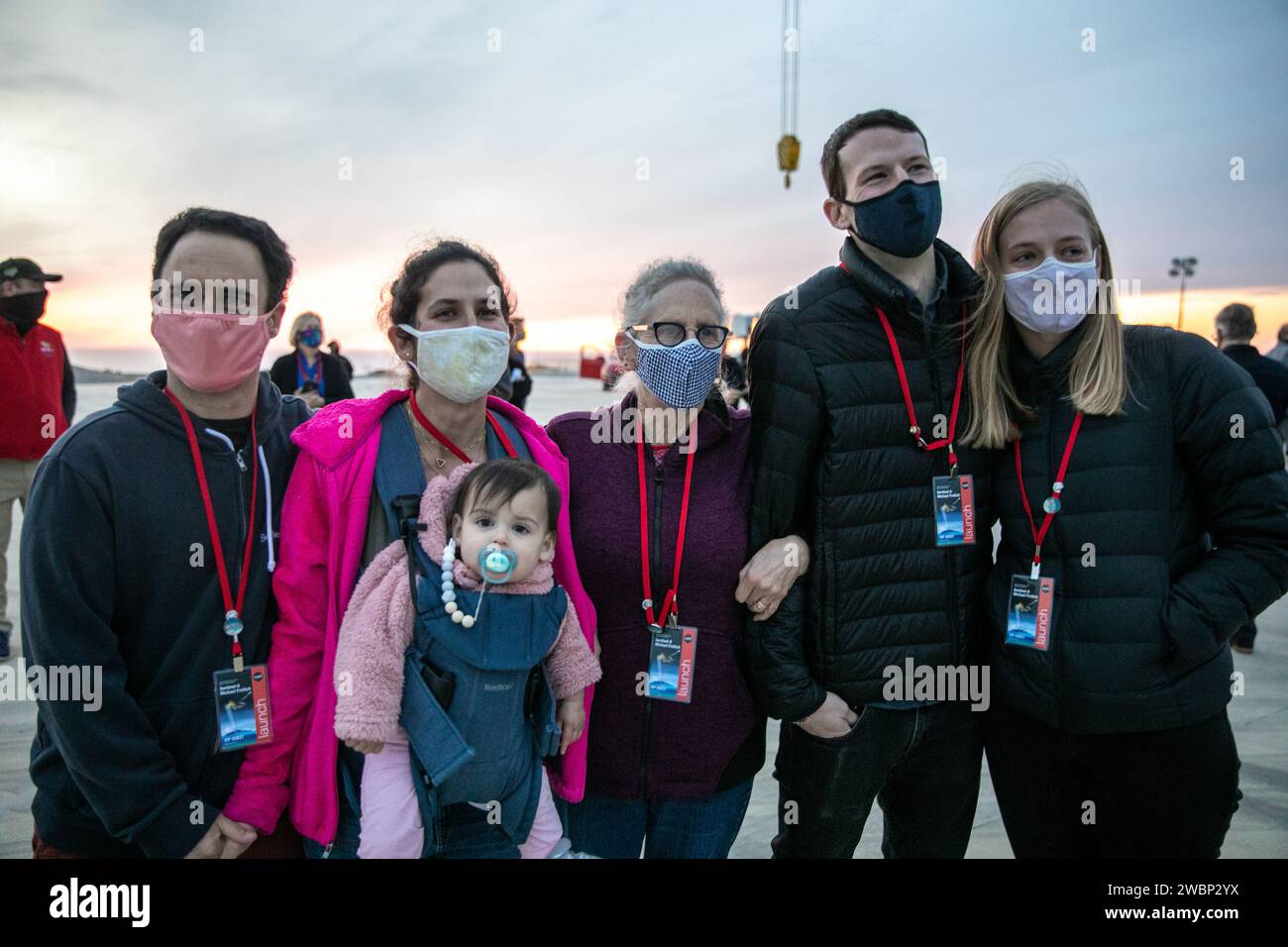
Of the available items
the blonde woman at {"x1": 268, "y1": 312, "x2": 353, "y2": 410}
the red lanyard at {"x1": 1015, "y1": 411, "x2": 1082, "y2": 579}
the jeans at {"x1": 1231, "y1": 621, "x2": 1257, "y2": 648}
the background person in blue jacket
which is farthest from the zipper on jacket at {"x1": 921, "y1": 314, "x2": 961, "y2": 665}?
the blonde woman at {"x1": 268, "y1": 312, "x2": 353, "y2": 410}

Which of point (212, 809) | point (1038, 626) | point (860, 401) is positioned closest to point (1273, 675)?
point (1038, 626)

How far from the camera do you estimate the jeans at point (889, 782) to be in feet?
7.79

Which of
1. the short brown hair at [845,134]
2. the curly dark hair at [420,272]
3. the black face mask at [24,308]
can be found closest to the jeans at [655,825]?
the curly dark hair at [420,272]

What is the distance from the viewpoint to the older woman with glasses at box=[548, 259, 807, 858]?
2340 millimetres

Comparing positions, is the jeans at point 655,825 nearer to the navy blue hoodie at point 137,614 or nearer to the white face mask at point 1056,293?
the navy blue hoodie at point 137,614

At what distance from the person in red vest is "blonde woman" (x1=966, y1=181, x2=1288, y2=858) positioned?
232 inches

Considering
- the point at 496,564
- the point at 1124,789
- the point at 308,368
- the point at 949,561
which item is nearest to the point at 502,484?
the point at 496,564

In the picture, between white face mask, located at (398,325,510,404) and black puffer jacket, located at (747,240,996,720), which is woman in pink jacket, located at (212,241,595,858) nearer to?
white face mask, located at (398,325,510,404)

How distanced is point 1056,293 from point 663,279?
3.76 feet

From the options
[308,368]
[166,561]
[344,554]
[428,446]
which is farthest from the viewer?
[308,368]

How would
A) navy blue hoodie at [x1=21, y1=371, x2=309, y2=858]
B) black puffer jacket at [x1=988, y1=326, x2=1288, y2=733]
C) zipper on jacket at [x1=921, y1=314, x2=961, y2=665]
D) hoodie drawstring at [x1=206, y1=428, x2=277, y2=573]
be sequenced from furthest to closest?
zipper on jacket at [x1=921, y1=314, x2=961, y2=665] → black puffer jacket at [x1=988, y1=326, x2=1288, y2=733] → hoodie drawstring at [x1=206, y1=428, x2=277, y2=573] → navy blue hoodie at [x1=21, y1=371, x2=309, y2=858]

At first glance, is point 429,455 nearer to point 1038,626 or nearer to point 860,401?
point 860,401

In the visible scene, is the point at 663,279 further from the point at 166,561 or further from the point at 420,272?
the point at 166,561

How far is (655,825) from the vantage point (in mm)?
2391
